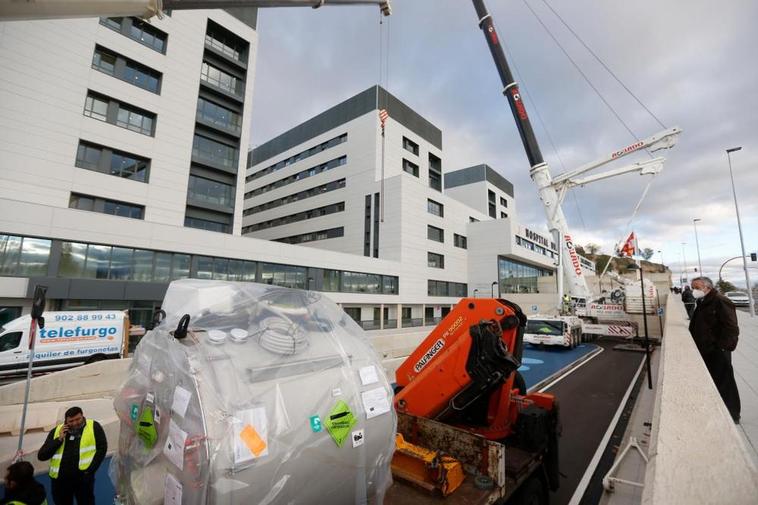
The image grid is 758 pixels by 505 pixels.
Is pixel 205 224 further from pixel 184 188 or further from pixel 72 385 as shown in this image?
pixel 72 385

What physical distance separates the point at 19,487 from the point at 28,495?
4.5 inches

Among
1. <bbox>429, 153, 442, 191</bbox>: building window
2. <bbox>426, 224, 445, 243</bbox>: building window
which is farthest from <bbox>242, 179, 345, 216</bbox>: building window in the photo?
<bbox>429, 153, 442, 191</bbox>: building window

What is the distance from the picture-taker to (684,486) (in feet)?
5.54

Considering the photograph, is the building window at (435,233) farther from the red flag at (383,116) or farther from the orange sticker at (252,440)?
the orange sticker at (252,440)

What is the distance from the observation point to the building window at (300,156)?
41656 millimetres

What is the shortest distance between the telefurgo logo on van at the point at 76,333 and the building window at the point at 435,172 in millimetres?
37522

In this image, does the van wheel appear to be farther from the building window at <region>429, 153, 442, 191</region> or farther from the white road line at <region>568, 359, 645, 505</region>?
the building window at <region>429, 153, 442, 191</region>

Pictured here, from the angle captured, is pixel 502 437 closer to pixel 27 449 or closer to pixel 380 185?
pixel 27 449

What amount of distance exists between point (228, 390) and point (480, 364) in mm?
2654

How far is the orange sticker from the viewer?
74.2 inches

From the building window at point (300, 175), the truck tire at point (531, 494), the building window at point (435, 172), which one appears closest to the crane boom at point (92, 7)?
the truck tire at point (531, 494)

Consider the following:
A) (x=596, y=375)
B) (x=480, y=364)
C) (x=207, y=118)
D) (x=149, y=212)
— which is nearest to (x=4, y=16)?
(x=480, y=364)

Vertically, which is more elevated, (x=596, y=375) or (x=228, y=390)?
(x=228, y=390)

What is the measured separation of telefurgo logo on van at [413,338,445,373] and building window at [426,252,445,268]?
1329 inches
